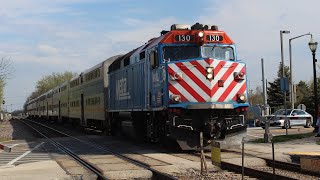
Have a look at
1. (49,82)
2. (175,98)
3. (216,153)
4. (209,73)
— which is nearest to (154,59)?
(175,98)

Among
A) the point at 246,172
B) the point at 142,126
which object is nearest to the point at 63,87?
the point at 142,126

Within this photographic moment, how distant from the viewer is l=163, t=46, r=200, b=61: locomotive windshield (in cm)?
1403

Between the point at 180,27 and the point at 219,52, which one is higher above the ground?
the point at 180,27

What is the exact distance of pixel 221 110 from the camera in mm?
13633

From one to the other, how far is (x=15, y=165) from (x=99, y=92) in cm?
1257

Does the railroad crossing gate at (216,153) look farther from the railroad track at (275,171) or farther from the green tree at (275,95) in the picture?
the green tree at (275,95)

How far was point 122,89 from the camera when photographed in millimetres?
19344

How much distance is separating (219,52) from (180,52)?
1.26 m

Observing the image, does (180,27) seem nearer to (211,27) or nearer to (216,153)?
(211,27)

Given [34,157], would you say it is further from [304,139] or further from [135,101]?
[304,139]

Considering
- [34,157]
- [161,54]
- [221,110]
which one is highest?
[161,54]

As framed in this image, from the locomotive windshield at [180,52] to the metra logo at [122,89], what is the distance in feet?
14.9

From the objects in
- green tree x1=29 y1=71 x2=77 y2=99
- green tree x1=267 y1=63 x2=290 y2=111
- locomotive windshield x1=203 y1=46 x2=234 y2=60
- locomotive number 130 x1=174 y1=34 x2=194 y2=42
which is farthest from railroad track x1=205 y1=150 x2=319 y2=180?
green tree x1=29 y1=71 x2=77 y2=99

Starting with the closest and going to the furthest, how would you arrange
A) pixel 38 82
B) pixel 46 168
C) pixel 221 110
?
pixel 46 168
pixel 221 110
pixel 38 82
